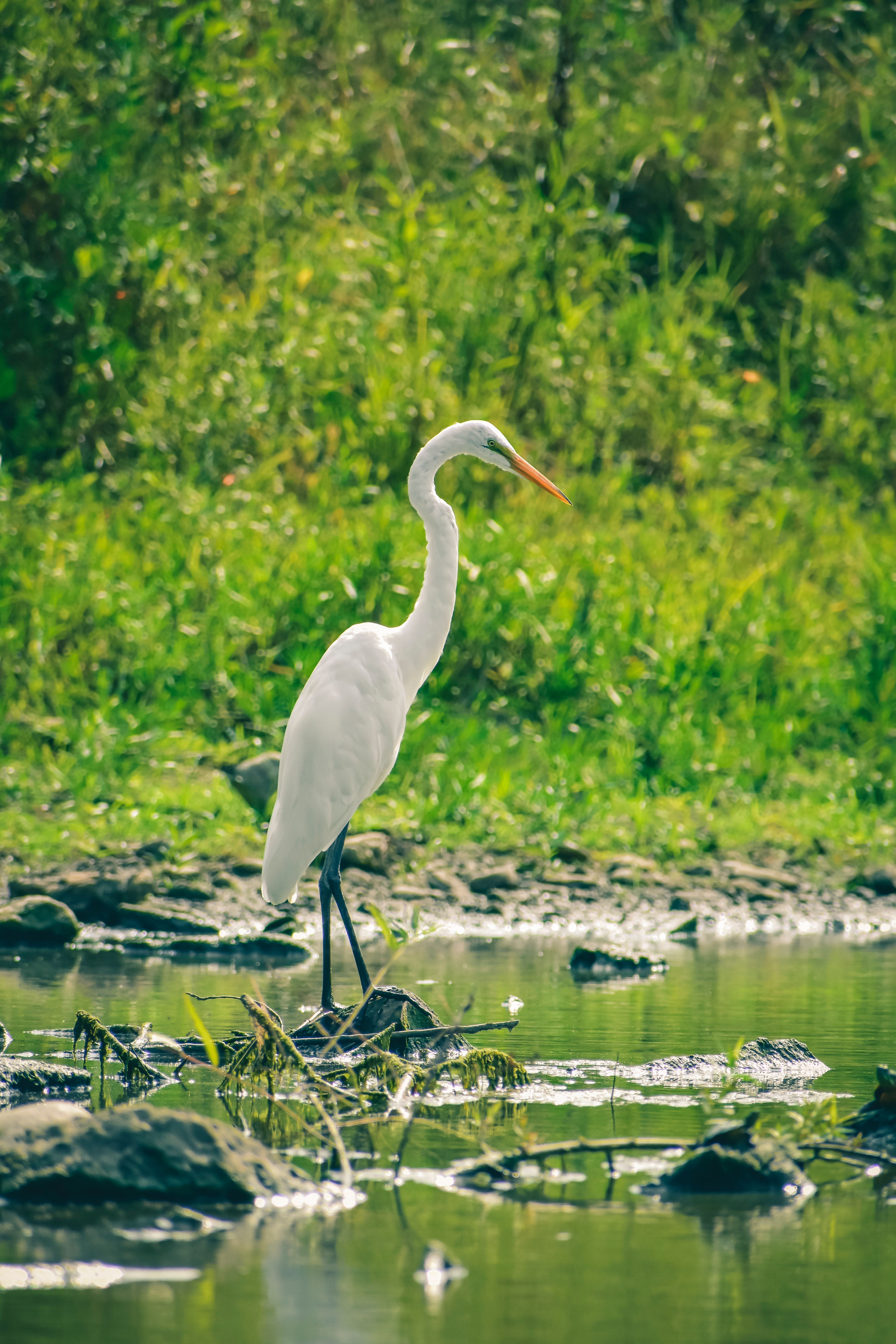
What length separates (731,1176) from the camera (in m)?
3.54

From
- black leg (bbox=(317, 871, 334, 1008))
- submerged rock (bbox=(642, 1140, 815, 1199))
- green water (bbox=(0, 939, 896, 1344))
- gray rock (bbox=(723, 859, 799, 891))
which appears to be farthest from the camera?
gray rock (bbox=(723, 859, 799, 891))

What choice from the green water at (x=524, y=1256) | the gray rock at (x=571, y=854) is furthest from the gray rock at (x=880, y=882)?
the green water at (x=524, y=1256)

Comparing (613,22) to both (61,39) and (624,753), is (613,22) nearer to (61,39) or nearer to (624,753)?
(61,39)

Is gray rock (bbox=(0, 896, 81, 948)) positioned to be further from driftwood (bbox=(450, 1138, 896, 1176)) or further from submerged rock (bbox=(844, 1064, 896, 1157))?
submerged rock (bbox=(844, 1064, 896, 1157))

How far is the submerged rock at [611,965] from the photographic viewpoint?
6090 mm

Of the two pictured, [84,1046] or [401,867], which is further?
[401,867]

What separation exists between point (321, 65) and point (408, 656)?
8.73m

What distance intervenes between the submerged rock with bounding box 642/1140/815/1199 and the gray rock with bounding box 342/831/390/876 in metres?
3.85

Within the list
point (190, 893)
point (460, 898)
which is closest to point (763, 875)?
point (460, 898)

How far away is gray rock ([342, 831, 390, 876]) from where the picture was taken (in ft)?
24.3

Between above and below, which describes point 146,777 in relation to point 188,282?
below

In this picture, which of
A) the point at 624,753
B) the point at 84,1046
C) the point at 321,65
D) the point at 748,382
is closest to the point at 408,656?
the point at 84,1046

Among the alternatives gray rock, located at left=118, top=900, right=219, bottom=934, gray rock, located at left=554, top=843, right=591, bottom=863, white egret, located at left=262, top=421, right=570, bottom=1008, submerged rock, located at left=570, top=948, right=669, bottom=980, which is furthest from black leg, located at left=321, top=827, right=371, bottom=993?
gray rock, located at left=554, top=843, right=591, bottom=863

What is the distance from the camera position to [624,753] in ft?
28.6
